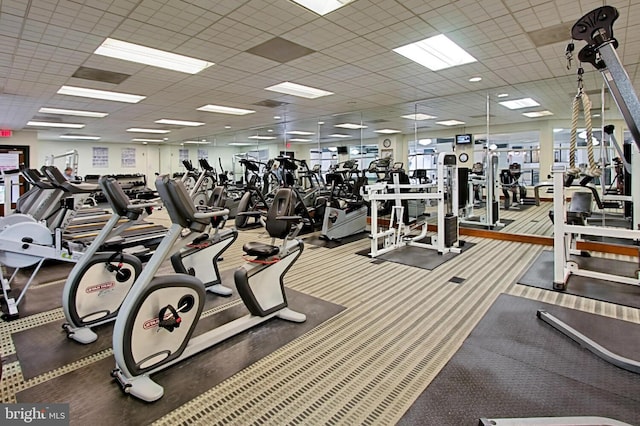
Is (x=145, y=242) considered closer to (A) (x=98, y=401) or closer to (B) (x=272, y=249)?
(B) (x=272, y=249)

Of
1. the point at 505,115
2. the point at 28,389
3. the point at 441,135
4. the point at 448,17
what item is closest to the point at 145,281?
the point at 28,389

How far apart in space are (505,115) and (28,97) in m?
12.2

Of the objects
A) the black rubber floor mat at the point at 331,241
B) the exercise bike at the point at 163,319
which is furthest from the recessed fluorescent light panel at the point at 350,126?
the exercise bike at the point at 163,319

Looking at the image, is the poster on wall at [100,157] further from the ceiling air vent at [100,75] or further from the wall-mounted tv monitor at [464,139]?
the wall-mounted tv monitor at [464,139]

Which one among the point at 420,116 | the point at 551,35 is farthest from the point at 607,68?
the point at 420,116

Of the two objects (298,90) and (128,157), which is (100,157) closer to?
(128,157)

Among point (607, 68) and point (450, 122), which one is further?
point (450, 122)

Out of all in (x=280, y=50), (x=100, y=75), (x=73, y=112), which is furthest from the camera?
(x=73, y=112)

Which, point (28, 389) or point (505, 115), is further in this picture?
point (505, 115)

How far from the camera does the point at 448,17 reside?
3818 millimetres

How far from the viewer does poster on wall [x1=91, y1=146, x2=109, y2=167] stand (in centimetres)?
1551

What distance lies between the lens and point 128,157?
16.5 meters

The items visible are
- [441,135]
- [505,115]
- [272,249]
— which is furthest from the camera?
[441,135]

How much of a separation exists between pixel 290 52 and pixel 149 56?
211 cm
